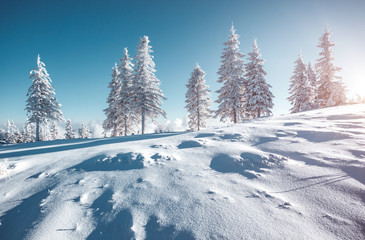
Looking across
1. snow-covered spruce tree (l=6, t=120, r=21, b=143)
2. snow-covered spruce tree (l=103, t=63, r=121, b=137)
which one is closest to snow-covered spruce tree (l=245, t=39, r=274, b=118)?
snow-covered spruce tree (l=103, t=63, r=121, b=137)

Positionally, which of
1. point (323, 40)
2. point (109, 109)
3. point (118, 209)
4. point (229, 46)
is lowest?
point (118, 209)

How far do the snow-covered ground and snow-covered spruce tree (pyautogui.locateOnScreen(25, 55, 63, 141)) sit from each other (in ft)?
66.4

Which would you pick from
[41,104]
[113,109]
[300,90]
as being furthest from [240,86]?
[41,104]

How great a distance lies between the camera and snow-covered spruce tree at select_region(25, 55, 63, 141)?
65.1 feet

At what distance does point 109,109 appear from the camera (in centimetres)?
2289

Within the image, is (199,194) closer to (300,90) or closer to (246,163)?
(246,163)

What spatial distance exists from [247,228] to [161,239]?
4.21ft

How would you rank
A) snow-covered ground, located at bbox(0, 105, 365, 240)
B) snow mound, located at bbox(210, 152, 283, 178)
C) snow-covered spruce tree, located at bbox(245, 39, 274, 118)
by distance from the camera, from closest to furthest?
snow-covered ground, located at bbox(0, 105, 365, 240) < snow mound, located at bbox(210, 152, 283, 178) < snow-covered spruce tree, located at bbox(245, 39, 274, 118)

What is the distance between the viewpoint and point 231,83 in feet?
62.4

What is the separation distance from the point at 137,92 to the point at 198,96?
344 inches

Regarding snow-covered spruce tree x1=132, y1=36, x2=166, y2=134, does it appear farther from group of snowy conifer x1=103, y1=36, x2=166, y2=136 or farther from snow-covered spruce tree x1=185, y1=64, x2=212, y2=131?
snow-covered spruce tree x1=185, y1=64, x2=212, y2=131

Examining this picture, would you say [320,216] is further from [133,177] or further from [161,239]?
[133,177]

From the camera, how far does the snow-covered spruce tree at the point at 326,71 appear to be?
2314 cm

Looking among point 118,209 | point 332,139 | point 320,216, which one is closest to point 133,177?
point 118,209
